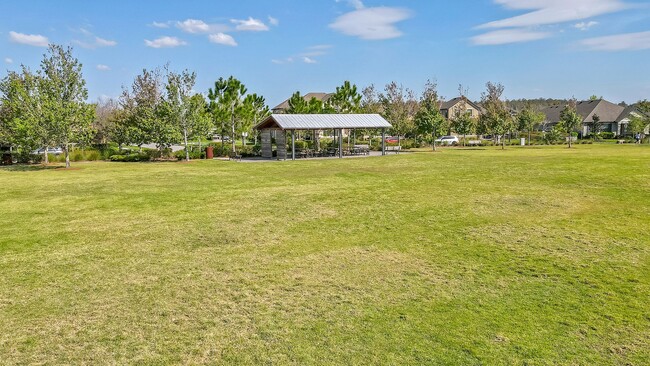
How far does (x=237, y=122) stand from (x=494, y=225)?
125ft

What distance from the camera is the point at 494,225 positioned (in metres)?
11.3

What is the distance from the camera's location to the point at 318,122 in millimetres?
38000

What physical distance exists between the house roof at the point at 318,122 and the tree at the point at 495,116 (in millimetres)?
16613

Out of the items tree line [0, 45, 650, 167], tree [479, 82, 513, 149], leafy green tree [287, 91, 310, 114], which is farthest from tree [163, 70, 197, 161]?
tree [479, 82, 513, 149]

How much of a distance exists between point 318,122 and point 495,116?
25.5 metres

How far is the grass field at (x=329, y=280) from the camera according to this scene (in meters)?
5.26

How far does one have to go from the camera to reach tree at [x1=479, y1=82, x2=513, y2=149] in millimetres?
49784

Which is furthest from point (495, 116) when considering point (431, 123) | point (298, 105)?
point (298, 105)

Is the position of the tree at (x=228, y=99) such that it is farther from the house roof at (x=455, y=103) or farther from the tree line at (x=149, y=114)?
the house roof at (x=455, y=103)

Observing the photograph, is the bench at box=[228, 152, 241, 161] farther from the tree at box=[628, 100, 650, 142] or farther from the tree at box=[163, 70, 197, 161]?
the tree at box=[628, 100, 650, 142]

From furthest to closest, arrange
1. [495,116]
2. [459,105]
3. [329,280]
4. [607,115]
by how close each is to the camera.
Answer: [459,105], [607,115], [495,116], [329,280]

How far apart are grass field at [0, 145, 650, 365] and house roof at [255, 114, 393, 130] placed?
2140 cm

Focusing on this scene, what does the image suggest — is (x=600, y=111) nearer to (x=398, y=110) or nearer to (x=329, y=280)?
(x=398, y=110)

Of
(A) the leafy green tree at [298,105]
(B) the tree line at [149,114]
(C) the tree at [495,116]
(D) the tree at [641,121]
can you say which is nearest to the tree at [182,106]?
(B) the tree line at [149,114]
